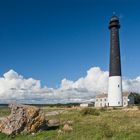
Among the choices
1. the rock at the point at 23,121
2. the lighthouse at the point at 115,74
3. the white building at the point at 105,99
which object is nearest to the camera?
the rock at the point at 23,121

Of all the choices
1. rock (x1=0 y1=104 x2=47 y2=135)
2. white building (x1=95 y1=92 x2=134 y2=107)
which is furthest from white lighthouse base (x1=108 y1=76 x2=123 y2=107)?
rock (x1=0 y1=104 x2=47 y2=135)

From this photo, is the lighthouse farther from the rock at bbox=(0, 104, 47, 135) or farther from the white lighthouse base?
the rock at bbox=(0, 104, 47, 135)

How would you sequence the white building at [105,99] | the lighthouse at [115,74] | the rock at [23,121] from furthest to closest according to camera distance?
the white building at [105,99], the lighthouse at [115,74], the rock at [23,121]

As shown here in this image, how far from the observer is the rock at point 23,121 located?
76.9 feet

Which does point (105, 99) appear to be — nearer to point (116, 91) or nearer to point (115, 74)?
point (116, 91)

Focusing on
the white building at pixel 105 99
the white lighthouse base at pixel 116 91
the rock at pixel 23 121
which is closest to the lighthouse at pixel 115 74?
the white lighthouse base at pixel 116 91

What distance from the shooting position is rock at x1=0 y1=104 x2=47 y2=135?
23.5 meters

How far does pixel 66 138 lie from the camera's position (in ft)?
65.9

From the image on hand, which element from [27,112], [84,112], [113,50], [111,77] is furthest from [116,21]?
[27,112]

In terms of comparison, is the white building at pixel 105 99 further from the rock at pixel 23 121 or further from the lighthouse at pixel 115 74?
the rock at pixel 23 121

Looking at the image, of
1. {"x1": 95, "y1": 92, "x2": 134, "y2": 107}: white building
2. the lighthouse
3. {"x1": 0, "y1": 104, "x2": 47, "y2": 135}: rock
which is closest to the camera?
{"x1": 0, "y1": 104, "x2": 47, "y2": 135}: rock

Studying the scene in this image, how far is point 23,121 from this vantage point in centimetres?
2388

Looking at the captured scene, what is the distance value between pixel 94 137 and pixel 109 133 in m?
1.10

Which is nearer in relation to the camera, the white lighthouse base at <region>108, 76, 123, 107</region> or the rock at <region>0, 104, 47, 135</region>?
the rock at <region>0, 104, 47, 135</region>
